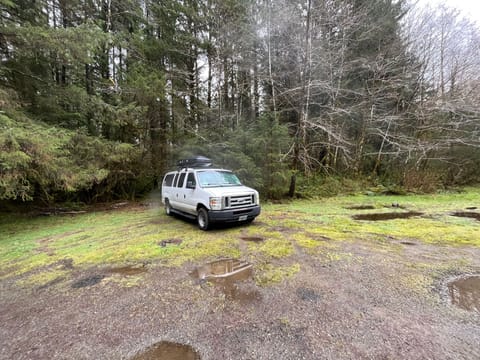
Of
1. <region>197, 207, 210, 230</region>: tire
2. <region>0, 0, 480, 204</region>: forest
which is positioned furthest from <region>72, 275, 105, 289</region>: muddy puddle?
<region>0, 0, 480, 204</region>: forest

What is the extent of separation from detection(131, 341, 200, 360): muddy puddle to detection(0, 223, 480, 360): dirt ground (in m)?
0.05

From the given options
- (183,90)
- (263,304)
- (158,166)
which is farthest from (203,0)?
(263,304)

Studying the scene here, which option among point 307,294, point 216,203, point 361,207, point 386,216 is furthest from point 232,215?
point 361,207

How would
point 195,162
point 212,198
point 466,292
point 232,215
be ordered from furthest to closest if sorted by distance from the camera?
point 195,162
point 232,215
point 212,198
point 466,292

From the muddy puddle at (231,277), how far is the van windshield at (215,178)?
2828 millimetres

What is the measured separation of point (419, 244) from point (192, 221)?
591cm

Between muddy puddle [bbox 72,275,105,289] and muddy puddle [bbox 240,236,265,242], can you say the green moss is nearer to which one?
muddy puddle [bbox 72,275,105,289]

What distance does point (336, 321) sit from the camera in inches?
95.5

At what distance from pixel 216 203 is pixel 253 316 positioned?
3.43 meters

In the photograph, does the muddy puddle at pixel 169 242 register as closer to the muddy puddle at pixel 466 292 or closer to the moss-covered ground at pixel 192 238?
the moss-covered ground at pixel 192 238

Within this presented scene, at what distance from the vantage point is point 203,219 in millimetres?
6125

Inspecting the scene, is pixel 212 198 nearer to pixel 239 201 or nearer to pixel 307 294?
pixel 239 201

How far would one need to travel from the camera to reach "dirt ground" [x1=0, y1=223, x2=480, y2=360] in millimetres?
2078

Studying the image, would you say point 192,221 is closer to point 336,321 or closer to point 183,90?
point 336,321
